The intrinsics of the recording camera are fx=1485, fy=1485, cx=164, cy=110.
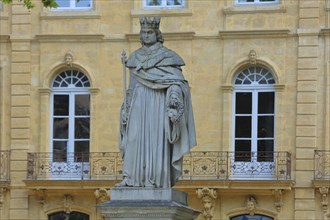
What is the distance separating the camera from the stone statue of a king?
55.7 ft

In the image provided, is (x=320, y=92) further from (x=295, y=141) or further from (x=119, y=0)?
(x=119, y=0)

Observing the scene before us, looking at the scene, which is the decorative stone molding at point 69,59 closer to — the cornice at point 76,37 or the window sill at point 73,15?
the cornice at point 76,37

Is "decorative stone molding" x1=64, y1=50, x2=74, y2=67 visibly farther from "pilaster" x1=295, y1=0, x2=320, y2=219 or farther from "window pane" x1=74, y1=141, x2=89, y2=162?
"pilaster" x1=295, y1=0, x2=320, y2=219

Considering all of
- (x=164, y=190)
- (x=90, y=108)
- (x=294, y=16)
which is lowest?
(x=164, y=190)

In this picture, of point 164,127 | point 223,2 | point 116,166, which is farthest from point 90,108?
point 164,127

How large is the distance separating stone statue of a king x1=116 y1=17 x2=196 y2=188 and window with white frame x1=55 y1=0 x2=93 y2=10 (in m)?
21.6

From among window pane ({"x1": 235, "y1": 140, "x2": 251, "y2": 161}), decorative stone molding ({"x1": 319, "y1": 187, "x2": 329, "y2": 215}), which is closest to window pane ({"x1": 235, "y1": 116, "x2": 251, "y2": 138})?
window pane ({"x1": 235, "y1": 140, "x2": 251, "y2": 161})

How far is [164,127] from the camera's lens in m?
17.0

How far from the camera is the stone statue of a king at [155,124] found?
55.7ft

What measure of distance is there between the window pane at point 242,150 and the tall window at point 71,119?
3908 mm

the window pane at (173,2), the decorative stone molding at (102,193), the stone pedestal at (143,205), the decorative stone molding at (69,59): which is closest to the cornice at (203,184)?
the decorative stone molding at (102,193)

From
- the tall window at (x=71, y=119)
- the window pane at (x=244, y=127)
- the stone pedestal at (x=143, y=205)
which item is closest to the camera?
the stone pedestal at (x=143, y=205)

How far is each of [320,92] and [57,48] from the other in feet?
22.8

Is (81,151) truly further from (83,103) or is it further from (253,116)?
(253,116)
